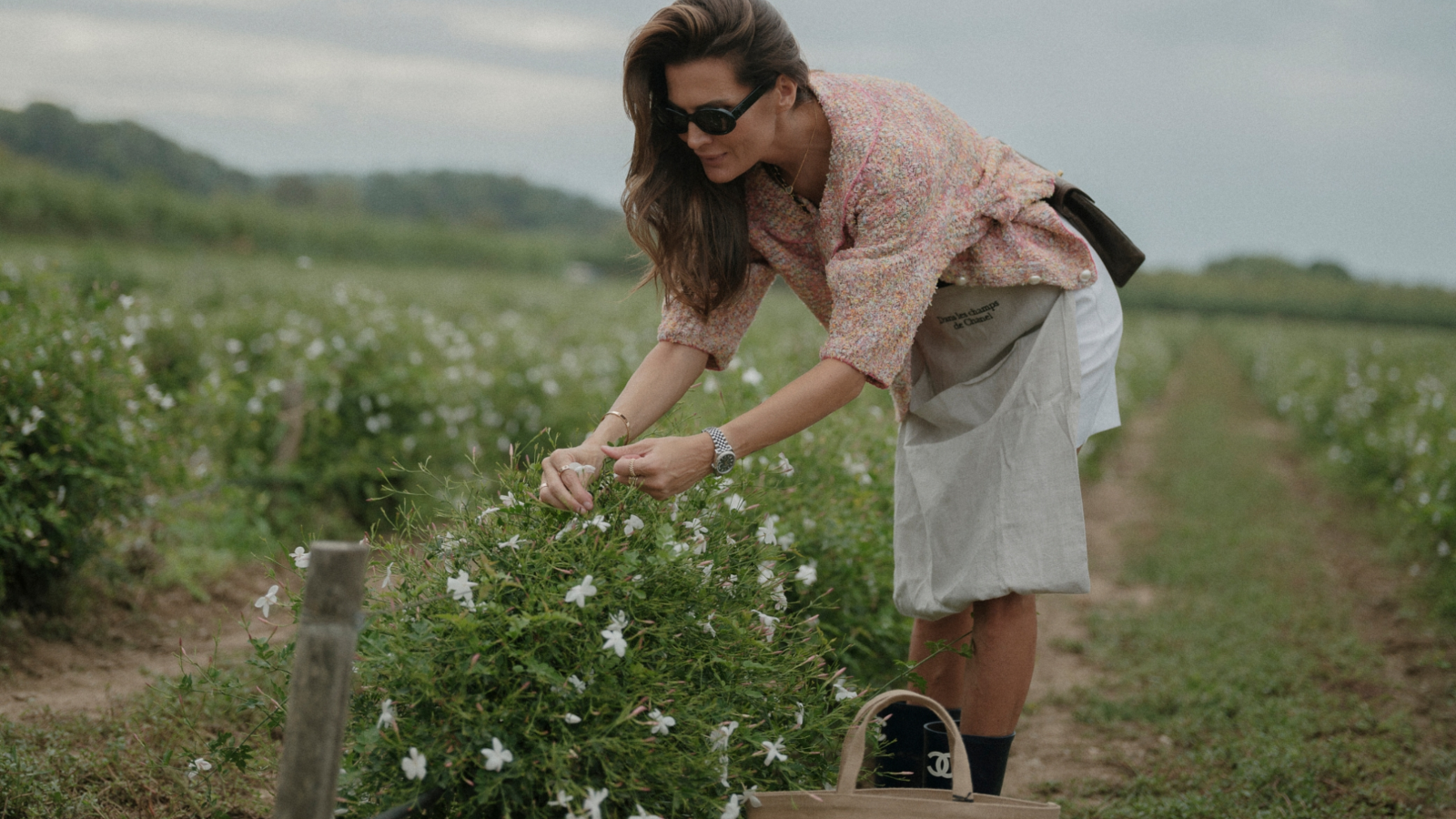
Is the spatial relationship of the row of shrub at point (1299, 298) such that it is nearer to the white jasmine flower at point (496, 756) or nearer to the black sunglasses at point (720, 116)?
the black sunglasses at point (720, 116)

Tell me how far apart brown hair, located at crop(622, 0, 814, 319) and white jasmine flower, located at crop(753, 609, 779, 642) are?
0.75 meters

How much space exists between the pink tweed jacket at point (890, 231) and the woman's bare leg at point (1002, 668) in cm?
61

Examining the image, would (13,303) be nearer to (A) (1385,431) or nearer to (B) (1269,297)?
(A) (1385,431)

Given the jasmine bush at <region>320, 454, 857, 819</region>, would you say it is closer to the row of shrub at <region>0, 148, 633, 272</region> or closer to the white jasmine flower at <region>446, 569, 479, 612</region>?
the white jasmine flower at <region>446, 569, 479, 612</region>

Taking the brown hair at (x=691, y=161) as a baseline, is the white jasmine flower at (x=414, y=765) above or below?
below

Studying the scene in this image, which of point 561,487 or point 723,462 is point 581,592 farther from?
point 723,462

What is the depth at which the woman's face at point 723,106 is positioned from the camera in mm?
2020

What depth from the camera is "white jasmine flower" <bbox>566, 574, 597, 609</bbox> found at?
170cm

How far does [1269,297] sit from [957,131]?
75179 millimetres

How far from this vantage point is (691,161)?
7.46 ft

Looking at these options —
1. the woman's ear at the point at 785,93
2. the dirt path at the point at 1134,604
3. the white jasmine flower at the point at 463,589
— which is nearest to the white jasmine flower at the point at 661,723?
the white jasmine flower at the point at 463,589

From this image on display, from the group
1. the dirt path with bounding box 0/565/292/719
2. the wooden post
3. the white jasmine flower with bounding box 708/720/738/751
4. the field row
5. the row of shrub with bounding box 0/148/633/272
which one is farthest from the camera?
the row of shrub with bounding box 0/148/633/272

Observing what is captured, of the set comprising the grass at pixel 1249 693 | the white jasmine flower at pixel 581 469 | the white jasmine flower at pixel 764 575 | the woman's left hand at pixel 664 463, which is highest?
the woman's left hand at pixel 664 463

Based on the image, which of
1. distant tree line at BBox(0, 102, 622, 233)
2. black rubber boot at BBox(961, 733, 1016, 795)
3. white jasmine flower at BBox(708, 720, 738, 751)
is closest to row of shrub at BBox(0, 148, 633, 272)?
distant tree line at BBox(0, 102, 622, 233)
